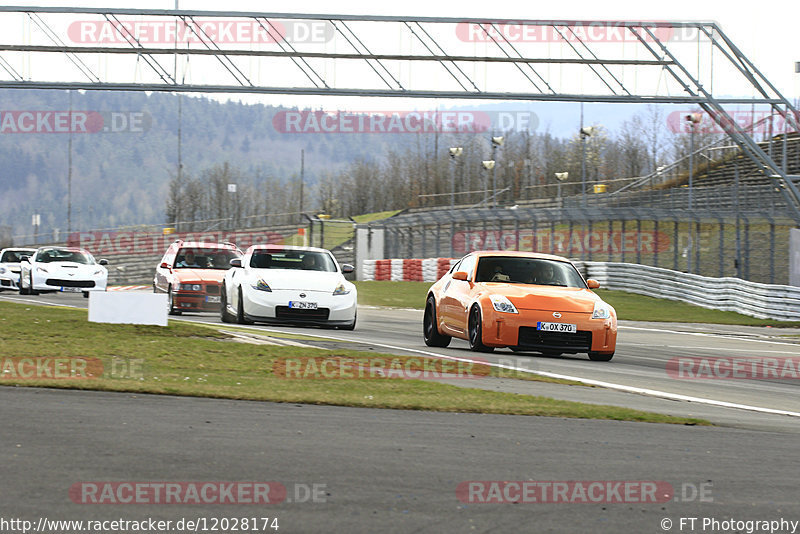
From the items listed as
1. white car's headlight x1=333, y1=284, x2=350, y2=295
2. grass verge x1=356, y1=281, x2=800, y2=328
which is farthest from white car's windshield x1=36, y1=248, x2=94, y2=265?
white car's headlight x1=333, y1=284, x2=350, y2=295

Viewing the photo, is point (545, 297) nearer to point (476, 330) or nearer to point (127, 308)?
point (476, 330)

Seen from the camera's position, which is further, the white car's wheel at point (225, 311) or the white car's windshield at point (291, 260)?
the white car's wheel at point (225, 311)

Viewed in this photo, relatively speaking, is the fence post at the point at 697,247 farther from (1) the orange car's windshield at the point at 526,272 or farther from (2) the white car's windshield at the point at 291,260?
(1) the orange car's windshield at the point at 526,272

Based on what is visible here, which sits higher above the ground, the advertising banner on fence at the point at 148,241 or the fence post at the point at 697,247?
the advertising banner on fence at the point at 148,241

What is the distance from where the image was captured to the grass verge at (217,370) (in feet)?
27.3

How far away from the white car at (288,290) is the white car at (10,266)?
16498 millimetres

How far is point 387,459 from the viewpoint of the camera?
5805 mm

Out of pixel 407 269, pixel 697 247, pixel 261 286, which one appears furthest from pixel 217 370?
pixel 407 269

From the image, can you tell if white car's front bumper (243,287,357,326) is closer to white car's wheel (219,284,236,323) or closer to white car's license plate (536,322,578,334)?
white car's wheel (219,284,236,323)

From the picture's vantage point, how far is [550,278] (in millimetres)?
14438

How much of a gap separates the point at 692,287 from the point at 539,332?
70.1ft

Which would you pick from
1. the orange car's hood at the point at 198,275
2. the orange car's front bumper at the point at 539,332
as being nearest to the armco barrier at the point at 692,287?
the orange car's hood at the point at 198,275

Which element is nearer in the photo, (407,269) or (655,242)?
(655,242)

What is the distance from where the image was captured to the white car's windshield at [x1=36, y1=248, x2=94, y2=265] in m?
28.8
